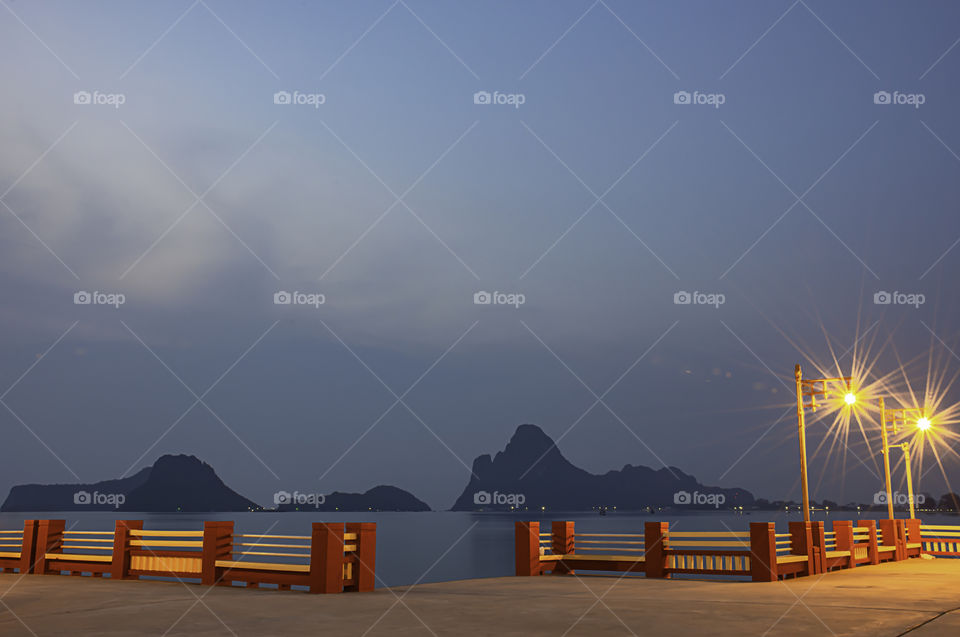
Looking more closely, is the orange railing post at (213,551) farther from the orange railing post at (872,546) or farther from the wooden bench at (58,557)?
the orange railing post at (872,546)

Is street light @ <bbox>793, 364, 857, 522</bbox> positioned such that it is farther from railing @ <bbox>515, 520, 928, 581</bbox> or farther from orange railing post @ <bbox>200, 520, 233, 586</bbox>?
orange railing post @ <bbox>200, 520, 233, 586</bbox>

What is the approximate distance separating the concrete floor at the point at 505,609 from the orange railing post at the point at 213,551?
1.57 feet

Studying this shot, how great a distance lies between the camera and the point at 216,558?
18.6 metres

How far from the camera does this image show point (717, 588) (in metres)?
17.6

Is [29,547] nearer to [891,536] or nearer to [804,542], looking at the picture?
[804,542]

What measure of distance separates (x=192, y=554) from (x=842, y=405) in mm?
22010

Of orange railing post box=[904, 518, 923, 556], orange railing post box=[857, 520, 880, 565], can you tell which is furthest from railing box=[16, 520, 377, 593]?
orange railing post box=[904, 518, 923, 556]

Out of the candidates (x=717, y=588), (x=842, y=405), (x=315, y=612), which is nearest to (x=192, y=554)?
(x=315, y=612)

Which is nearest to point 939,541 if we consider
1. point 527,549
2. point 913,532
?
point 913,532

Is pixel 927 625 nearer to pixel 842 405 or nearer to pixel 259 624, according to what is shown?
pixel 259 624

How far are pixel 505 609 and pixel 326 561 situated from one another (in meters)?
4.51

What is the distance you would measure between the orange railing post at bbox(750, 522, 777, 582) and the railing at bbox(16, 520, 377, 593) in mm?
9543

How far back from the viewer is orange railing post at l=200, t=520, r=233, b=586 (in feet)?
60.8

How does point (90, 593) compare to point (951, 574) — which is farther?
point (951, 574)
